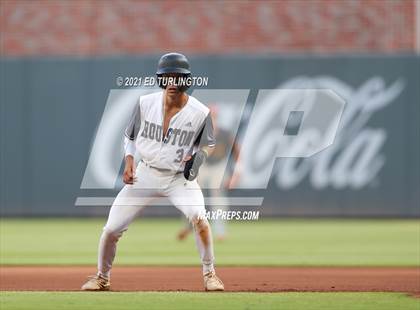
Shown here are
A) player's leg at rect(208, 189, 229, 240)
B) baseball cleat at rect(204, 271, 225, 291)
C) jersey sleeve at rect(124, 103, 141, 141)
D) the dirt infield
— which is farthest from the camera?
player's leg at rect(208, 189, 229, 240)

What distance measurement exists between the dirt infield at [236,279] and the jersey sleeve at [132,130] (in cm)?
170

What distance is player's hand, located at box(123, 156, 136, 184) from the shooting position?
32.8 feet

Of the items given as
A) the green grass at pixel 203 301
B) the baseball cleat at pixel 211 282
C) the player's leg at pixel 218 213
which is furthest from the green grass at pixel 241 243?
the green grass at pixel 203 301

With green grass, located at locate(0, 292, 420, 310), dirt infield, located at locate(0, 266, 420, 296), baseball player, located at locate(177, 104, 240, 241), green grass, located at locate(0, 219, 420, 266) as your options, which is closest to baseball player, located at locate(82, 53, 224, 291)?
green grass, located at locate(0, 292, 420, 310)

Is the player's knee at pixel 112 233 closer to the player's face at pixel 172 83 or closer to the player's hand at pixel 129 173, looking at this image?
the player's hand at pixel 129 173

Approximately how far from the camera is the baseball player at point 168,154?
10117 mm

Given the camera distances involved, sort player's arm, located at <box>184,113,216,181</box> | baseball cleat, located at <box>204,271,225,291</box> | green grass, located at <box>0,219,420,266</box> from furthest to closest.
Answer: green grass, located at <box>0,219,420,266</box> < baseball cleat, located at <box>204,271,225,291</box> < player's arm, located at <box>184,113,216,181</box>

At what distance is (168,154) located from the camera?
10172 millimetres

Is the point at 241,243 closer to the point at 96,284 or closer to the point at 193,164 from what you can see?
the point at 96,284

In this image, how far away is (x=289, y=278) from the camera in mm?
12680

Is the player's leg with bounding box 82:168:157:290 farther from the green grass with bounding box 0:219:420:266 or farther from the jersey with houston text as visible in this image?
the green grass with bounding box 0:219:420:266

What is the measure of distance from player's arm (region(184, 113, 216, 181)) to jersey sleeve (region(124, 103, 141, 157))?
0.59 m

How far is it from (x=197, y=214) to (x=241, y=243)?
8030 mm

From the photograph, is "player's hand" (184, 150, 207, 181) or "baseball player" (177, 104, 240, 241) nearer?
"player's hand" (184, 150, 207, 181)
